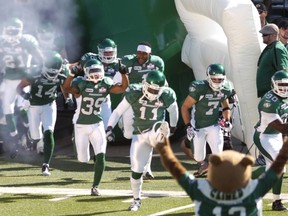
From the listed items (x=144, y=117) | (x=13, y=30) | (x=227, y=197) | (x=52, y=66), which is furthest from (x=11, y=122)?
(x=227, y=197)

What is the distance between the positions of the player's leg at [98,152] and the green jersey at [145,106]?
65 cm

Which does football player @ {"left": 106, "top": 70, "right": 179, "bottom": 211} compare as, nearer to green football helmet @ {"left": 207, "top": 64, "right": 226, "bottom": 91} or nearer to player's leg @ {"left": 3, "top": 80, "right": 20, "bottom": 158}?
green football helmet @ {"left": 207, "top": 64, "right": 226, "bottom": 91}

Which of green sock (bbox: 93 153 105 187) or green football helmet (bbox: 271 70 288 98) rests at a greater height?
green football helmet (bbox: 271 70 288 98)

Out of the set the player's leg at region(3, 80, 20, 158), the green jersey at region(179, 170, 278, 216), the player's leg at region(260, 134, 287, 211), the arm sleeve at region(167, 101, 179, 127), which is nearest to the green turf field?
the player's leg at region(260, 134, 287, 211)

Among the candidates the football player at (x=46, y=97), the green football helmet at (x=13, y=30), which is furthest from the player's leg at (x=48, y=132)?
the green football helmet at (x=13, y=30)

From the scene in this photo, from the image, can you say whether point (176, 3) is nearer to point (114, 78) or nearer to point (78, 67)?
point (114, 78)

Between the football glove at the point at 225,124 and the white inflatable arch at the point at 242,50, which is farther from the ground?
the white inflatable arch at the point at 242,50

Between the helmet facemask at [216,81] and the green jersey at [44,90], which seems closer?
→ the helmet facemask at [216,81]

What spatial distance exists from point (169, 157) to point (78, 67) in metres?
5.37

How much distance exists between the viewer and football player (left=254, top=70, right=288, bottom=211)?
27.8 feet

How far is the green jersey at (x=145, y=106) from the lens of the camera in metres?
9.23

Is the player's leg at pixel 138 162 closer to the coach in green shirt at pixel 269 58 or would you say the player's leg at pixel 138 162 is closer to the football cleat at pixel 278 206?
the football cleat at pixel 278 206

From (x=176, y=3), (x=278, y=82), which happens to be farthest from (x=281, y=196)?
(x=176, y=3)

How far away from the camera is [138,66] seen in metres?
11.6
